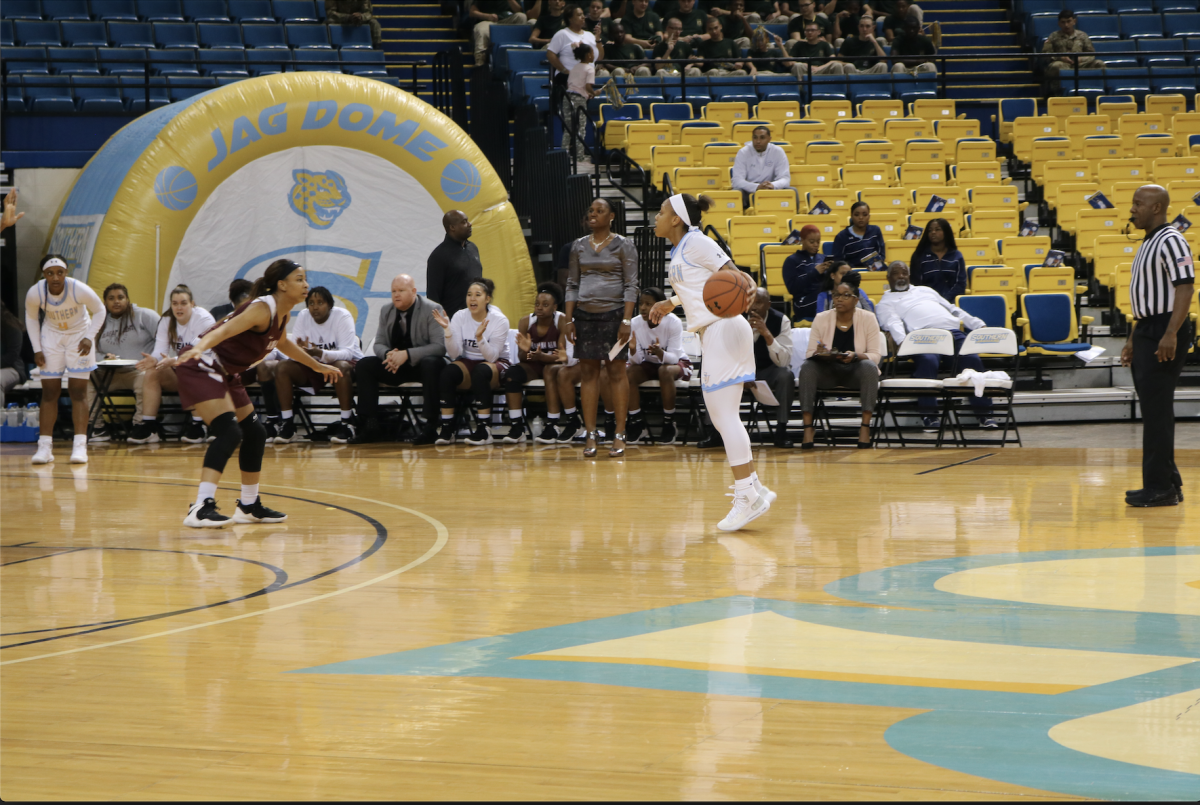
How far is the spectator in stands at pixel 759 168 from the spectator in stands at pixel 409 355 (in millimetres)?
4084

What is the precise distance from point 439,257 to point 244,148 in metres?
2.57

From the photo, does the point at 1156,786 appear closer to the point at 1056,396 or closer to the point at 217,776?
the point at 217,776

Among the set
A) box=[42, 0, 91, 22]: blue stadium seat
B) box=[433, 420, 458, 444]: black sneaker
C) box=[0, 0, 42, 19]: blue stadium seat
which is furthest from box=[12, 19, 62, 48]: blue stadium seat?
box=[433, 420, 458, 444]: black sneaker

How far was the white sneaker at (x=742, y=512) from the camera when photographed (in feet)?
21.9

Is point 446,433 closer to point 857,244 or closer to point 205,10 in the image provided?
point 857,244

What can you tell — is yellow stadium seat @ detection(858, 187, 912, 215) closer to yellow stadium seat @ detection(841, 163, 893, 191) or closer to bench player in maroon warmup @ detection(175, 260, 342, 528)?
yellow stadium seat @ detection(841, 163, 893, 191)

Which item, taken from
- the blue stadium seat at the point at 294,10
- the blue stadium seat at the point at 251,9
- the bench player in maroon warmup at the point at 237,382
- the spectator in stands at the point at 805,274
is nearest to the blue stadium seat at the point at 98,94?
the blue stadium seat at the point at 251,9

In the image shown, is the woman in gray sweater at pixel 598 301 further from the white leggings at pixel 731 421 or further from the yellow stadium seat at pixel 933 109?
the yellow stadium seat at pixel 933 109

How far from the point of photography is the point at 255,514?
23.9ft

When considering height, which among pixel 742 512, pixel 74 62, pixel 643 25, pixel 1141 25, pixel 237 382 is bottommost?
pixel 742 512

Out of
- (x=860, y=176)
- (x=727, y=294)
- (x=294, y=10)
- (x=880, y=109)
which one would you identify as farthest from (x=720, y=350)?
(x=294, y=10)

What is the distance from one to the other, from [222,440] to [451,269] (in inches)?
223

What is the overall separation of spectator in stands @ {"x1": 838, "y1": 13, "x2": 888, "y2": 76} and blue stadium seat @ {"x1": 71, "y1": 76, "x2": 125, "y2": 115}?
30.6 ft

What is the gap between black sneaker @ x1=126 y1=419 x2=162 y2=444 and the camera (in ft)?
40.1
